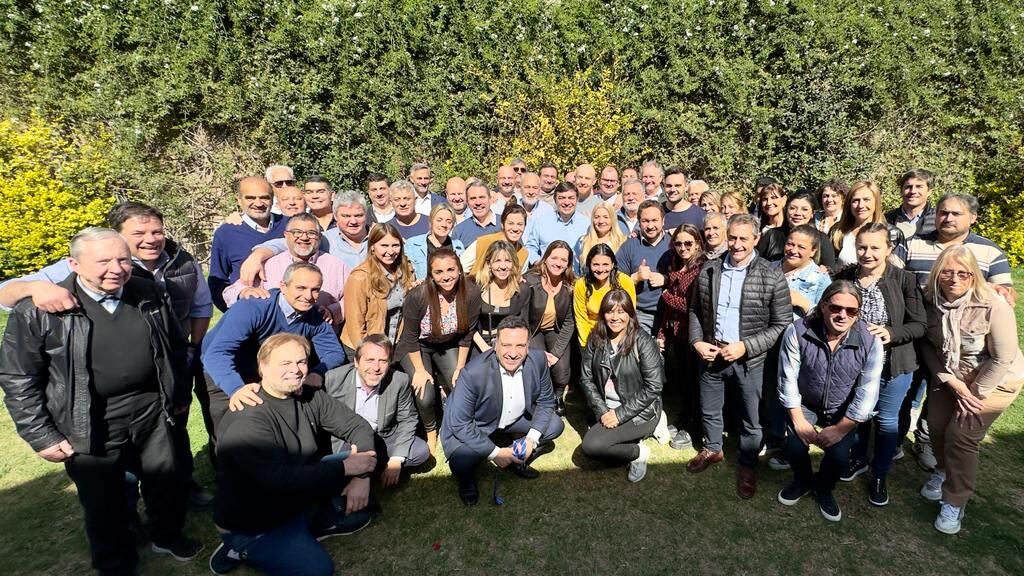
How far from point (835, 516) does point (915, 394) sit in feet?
4.36

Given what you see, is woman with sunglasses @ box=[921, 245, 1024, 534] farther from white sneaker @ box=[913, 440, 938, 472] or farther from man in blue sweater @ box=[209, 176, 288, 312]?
man in blue sweater @ box=[209, 176, 288, 312]

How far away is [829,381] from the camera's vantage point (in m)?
→ 3.42

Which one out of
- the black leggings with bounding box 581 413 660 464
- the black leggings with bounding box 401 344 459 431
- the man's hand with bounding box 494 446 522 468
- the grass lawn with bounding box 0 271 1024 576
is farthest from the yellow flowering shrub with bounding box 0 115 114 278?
the black leggings with bounding box 581 413 660 464

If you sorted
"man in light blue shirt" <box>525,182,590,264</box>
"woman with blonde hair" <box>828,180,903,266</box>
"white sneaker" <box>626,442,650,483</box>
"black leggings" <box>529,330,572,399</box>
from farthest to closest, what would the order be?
"man in light blue shirt" <box>525,182,590,264</box>
"black leggings" <box>529,330,572,399</box>
"woman with blonde hair" <box>828,180,903,266</box>
"white sneaker" <box>626,442,650,483</box>

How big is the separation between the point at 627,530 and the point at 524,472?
38.9 inches

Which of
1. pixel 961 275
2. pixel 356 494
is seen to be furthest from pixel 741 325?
pixel 356 494

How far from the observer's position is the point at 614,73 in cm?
931

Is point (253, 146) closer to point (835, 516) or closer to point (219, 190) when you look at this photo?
point (219, 190)

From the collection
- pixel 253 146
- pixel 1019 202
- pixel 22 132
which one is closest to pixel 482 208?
pixel 253 146

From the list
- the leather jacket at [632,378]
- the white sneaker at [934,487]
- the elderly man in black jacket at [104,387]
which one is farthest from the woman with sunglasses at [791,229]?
the elderly man in black jacket at [104,387]

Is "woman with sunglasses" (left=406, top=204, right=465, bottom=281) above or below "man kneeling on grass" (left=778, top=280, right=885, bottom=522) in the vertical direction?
above

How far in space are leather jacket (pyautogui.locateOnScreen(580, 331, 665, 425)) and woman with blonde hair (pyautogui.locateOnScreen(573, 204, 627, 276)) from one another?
99 cm

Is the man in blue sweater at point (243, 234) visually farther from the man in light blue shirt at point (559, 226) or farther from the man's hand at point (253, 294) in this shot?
the man in light blue shirt at point (559, 226)

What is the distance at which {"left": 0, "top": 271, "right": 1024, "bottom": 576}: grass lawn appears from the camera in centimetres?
329
